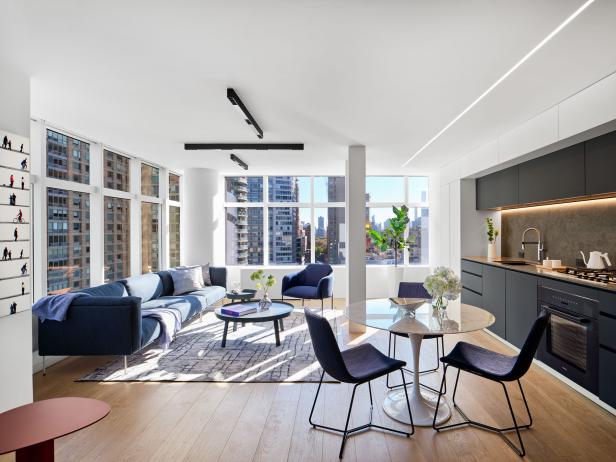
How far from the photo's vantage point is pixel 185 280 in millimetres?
5715

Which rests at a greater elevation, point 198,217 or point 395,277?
point 198,217

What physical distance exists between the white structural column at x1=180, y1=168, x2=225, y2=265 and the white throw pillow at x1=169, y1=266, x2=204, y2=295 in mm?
864

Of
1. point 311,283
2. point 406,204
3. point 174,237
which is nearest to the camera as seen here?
point 311,283

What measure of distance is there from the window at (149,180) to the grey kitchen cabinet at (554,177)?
220 inches

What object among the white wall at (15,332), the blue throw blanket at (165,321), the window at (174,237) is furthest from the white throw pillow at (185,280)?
the white wall at (15,332)

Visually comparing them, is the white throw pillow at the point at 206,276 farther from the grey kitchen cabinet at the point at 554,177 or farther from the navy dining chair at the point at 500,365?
the grey kitchen cabinet at the point at 554,177

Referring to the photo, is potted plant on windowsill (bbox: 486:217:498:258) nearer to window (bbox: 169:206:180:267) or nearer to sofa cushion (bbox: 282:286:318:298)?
sofa cushion (bbox: 282:286:318:298)

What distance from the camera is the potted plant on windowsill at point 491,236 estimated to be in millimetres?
5370

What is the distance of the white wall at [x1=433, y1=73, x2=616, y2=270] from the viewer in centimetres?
289

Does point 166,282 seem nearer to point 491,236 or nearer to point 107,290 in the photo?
point 107,290

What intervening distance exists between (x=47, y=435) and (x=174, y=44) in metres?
2.24

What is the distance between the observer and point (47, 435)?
151 cm

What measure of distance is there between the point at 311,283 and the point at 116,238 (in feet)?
10.4

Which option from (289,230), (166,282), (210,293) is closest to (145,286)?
(166,282)
